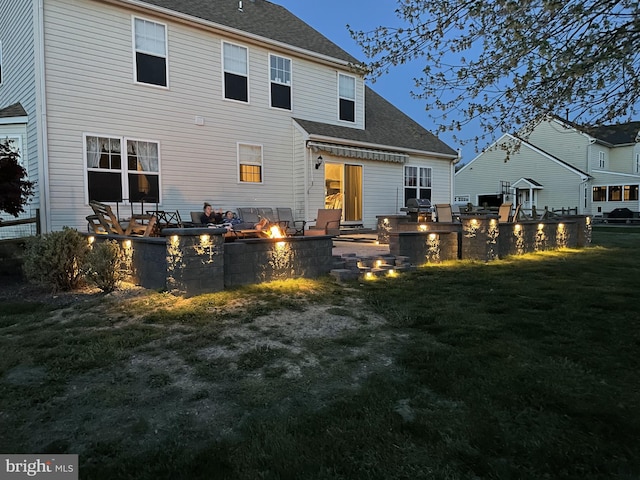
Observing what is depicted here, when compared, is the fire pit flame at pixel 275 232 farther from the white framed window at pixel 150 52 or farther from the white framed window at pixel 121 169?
the white framed window at pixel 150 52

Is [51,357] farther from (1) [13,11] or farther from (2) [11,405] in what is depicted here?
(1) [13,11]

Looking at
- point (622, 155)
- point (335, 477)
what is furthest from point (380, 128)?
point (622, 155)

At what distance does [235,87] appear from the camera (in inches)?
463

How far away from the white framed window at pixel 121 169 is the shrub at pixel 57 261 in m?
3.45

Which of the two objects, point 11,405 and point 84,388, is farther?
point 84,388

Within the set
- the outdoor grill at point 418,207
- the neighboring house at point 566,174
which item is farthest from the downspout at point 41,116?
the neighboring house at point 566,174

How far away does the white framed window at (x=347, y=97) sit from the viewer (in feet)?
47.0

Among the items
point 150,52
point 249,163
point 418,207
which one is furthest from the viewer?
point 418,207

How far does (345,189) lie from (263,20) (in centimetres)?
600

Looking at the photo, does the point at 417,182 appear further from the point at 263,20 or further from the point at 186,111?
the point at 186,111

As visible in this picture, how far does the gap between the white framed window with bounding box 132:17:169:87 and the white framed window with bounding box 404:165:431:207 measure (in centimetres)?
933

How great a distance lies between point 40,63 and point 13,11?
2780 millimetres

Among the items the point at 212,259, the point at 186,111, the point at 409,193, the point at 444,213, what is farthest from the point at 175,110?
the point at 409,193

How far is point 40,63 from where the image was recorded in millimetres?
8648
